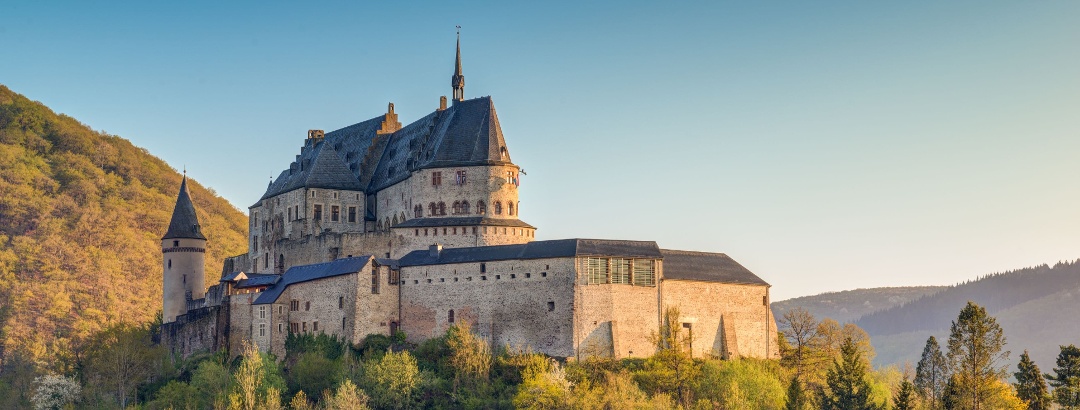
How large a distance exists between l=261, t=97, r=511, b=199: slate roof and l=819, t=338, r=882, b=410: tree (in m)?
23.9

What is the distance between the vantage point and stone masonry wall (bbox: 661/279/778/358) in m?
76.2

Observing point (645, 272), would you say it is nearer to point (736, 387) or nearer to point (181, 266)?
point (736, 387)

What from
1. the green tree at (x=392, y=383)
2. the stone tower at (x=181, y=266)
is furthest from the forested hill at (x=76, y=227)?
the green tree at (x=392, y=383)

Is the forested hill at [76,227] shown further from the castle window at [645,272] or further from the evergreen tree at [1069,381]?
the evergreen tree at [1069,381]

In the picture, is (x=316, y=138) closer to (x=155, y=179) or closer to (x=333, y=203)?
(x=333, y=203)

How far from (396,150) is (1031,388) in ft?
141

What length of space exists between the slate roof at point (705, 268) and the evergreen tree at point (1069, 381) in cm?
1666

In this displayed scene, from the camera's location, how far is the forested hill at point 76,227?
441 feet

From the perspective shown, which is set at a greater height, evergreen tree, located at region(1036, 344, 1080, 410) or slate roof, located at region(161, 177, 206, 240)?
slate roof, located at region(161, 177, 206, 240)

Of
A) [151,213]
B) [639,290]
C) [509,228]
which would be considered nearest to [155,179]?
[151,213]

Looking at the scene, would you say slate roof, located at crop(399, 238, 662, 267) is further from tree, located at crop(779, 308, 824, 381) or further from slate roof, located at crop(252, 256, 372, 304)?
tree, located at crop(779, 308, 824, 381)

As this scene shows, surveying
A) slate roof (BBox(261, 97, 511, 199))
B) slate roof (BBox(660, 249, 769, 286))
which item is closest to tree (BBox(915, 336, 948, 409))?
slate roof (BBox(660, 249, 769, 286))

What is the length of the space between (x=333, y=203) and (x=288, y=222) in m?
3.75

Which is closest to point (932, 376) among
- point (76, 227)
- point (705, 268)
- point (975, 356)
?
point (975, 356)
